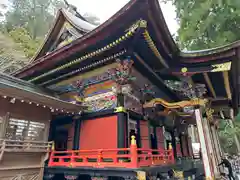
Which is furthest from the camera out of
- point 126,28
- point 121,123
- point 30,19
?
point 30,19

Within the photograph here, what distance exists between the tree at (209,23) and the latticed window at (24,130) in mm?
11790

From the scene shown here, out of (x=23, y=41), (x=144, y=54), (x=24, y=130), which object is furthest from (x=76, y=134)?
(x=23, y=41)

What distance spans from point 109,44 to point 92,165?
367 centimetres

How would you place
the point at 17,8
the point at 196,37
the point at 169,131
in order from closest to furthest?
the point at 169,131, the point at 196,37, the point at 17,8

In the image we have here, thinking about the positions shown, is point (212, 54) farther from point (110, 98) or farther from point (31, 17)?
point (31, 17)

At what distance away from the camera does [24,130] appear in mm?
6305

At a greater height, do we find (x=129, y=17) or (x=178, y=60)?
(x=129, y=17)

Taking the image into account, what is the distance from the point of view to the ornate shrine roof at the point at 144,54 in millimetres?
5119

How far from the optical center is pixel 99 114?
6.59 meters

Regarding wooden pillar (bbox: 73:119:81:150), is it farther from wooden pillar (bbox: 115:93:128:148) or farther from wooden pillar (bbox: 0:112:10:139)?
wooden pillar (bbox: 0:112:10:139)

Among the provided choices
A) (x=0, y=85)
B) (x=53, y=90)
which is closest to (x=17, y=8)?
(x=53, y=90)

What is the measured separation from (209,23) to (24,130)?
12.8m

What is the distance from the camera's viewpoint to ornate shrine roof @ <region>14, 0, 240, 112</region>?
512cm

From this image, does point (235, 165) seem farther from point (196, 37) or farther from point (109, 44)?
point (109, 44)
